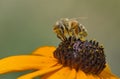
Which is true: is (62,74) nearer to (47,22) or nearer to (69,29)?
(69,29)

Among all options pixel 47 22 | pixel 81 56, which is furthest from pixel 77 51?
pixel 47 22

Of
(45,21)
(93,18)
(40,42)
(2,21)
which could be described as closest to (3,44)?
(2,21)

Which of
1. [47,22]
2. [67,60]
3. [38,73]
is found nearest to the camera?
[38,73]

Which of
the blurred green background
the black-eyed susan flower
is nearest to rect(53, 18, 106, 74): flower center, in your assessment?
the black-eyed susan flower

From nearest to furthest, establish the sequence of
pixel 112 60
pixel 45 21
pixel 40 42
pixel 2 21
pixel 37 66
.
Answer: pixel 37 66, pixel 2 21, pixel 40 42, pixel 45 21, pixel 112 60

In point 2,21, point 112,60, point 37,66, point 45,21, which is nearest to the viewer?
point 37,66

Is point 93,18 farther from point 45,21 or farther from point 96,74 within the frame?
point 96,74

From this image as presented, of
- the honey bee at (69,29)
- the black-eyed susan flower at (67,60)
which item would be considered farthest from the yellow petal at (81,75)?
the honey bee at (69,29)

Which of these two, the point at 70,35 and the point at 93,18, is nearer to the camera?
the point at 70,35
